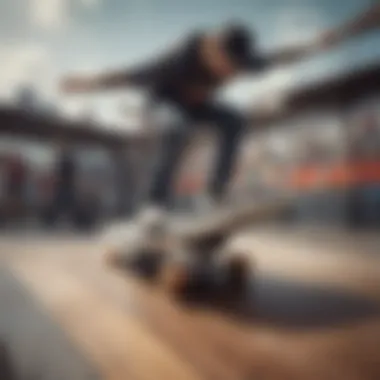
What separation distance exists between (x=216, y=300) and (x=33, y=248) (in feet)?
1.27

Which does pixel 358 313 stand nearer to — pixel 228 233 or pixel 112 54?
pixel 228 233

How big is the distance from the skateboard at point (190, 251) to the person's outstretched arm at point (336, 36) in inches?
12.7

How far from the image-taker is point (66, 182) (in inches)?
47.8

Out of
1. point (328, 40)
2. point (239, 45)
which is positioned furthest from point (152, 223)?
point (328, 40)

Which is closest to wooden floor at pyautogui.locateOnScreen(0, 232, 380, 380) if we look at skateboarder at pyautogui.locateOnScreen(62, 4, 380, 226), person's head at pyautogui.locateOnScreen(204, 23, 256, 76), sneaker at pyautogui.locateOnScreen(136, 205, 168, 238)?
sneaker at pyautogui.locateOnScreen(136, 205, 168, 238)

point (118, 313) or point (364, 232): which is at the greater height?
point (364, 232)

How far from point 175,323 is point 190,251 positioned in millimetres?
149

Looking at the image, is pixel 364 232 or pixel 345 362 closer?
pixel 345 362

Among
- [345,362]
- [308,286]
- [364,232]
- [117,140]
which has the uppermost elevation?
[117,140]

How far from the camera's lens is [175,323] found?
1.15 m

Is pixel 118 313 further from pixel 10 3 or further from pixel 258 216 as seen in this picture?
pixel 10 3

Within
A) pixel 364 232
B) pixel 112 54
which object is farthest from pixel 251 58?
pixel 364 232

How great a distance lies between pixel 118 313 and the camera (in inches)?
45.7

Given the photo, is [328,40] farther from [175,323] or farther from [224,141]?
[175,323]
